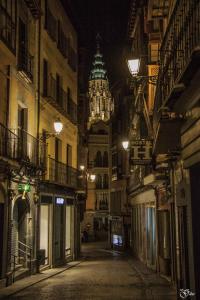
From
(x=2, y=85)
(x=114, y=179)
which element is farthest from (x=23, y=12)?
(x=114, y=179)

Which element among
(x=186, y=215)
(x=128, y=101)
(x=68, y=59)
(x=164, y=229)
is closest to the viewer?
(x=186, y=215)

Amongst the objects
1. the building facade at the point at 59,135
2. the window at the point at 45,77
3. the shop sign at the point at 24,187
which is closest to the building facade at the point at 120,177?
the building facade at the point at 59,135

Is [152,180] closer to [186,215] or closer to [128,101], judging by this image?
[186,215]

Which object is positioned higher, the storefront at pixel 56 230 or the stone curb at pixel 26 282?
the storefront at pixel 56 230

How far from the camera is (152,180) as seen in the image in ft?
63.9

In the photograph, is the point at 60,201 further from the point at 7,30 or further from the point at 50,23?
the point at 7,30

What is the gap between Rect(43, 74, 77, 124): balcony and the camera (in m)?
26.5

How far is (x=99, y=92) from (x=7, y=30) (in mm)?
103803

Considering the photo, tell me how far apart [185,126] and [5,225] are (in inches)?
406

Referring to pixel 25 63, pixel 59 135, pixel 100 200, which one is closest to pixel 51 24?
pixel 59 135

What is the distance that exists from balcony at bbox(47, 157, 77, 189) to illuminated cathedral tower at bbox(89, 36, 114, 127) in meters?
87.0

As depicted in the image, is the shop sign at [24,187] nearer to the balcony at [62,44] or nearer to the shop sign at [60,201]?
the shop sign at [60,201]

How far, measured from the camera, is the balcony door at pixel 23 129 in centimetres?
2023

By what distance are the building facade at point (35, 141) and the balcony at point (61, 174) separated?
2.1 inches
